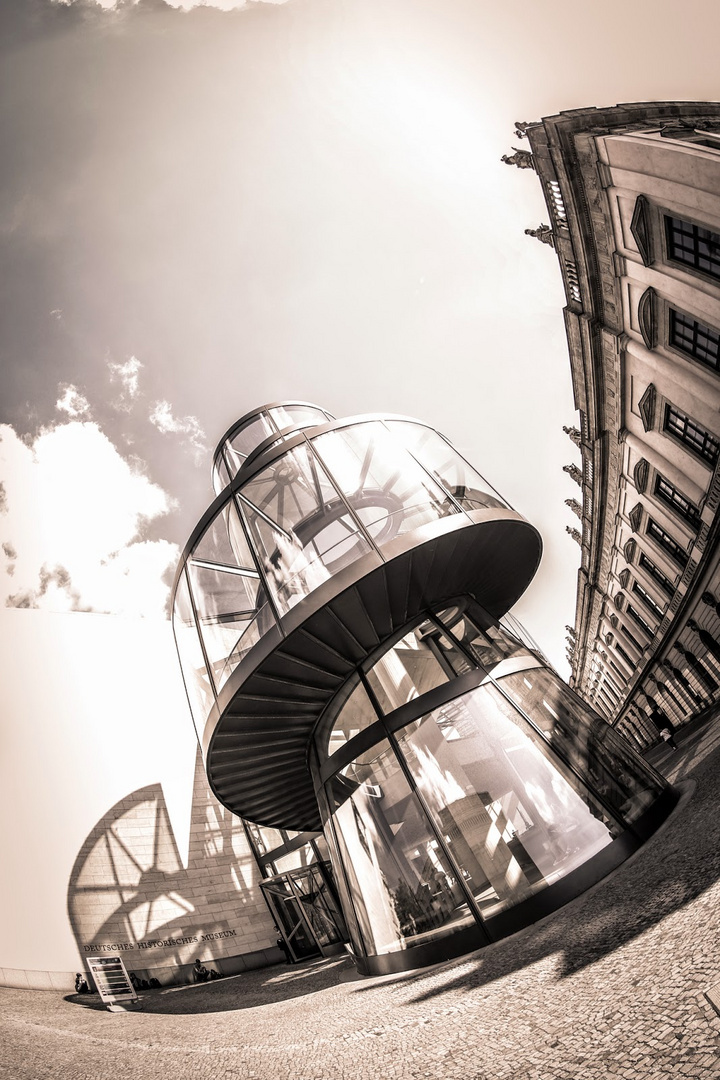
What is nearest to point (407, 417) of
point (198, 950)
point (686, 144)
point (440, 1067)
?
point (440, 1067)

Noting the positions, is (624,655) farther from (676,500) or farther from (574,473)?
(676,500)

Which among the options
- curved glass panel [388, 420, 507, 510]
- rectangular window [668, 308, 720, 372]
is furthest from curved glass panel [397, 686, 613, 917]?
rectangular window [668, 308, 720, 372]

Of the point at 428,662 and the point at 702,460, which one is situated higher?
the point at 702,460

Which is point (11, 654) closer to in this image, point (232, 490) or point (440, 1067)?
point (232, 490)

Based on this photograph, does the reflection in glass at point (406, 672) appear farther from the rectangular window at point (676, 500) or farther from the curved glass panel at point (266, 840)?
the rectangular window at point (676, 500)

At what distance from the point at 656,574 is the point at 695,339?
42.0 ft

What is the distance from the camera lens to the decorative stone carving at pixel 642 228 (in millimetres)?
16594

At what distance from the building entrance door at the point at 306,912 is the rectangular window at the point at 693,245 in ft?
75.3

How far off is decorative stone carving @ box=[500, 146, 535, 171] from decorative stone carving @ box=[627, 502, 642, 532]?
1575 centimetres

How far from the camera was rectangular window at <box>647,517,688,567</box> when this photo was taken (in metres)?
22.2

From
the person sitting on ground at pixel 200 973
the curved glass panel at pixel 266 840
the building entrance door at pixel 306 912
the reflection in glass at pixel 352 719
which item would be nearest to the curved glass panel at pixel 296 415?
the reflection in glass at pixel 352 719

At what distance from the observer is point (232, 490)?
1008 centimetres

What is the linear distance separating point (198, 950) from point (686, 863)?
16.8 m

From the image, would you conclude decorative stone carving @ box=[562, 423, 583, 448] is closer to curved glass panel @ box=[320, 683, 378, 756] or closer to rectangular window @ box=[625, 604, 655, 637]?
rectangular window @ box=[625, 604, 655, 637]
